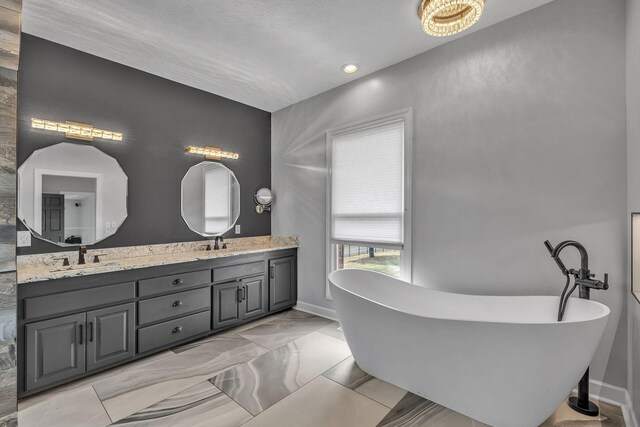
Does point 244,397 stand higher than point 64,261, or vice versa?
point 64,261

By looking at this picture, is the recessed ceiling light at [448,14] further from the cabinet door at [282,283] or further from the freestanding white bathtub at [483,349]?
the cabinet door at [282,283]

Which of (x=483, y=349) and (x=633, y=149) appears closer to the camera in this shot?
(x=483, y=349)

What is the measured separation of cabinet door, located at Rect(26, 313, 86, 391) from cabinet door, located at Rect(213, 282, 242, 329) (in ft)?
3.60

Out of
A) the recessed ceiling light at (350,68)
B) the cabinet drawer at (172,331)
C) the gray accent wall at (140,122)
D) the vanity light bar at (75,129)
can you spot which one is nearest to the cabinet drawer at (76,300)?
the cabinet drawer at (172,331)

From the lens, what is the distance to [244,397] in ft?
6.64

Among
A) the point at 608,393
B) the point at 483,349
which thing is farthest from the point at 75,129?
the point at 608,393

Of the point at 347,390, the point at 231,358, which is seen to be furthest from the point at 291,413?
the point at 231,358

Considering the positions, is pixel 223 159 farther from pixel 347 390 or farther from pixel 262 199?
pixel 347 390

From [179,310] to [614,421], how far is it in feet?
10.9

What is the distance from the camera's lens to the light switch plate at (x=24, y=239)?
233 cm

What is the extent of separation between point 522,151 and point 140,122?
3573 millimetres

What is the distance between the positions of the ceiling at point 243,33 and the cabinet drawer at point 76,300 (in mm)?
2096

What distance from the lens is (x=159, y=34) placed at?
2428mm

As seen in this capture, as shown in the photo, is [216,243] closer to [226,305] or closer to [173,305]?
[226,305]
